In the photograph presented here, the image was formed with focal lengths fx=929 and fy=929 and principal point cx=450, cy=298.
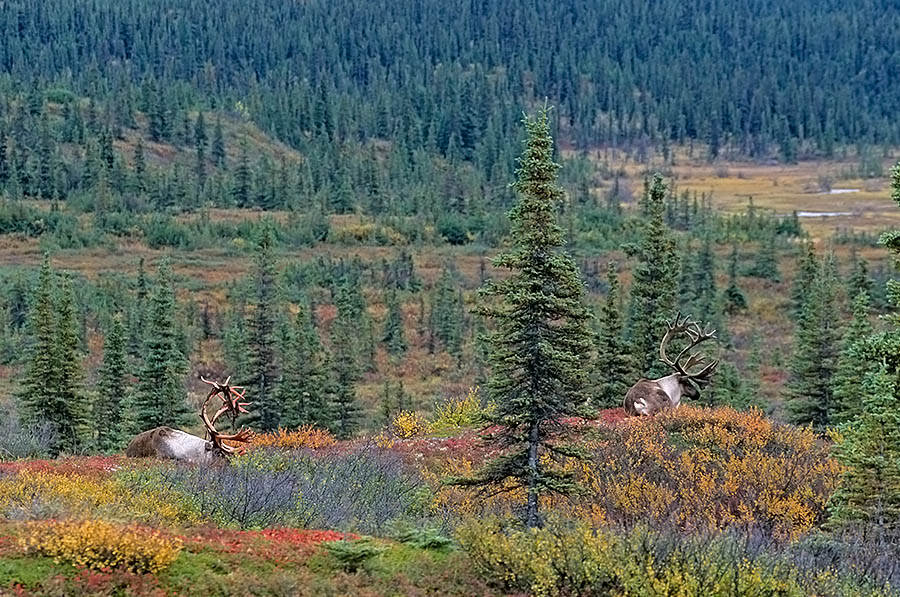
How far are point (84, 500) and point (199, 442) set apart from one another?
255 inches

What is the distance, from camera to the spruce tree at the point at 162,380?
30547 millimetres

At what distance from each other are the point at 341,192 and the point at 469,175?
2122 cm

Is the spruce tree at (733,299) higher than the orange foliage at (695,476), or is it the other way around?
the orange foliage at (695,476)

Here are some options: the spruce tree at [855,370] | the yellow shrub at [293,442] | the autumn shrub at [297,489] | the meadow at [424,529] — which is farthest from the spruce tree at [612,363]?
the autumn shrub at [297,489]

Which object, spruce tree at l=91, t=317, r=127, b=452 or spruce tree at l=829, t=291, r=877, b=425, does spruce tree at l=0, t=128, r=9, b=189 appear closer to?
spruce tree at l=91, t=317, r=127, b=452

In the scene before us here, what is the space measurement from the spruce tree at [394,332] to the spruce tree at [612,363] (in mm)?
27965

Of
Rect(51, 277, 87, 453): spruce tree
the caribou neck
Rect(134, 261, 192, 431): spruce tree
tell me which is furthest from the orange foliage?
Rect(51, 277, 87, 453): spruce tree

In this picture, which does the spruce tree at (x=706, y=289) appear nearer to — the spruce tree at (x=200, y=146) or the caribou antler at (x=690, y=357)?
the caribou antler at (x=690, y=357)

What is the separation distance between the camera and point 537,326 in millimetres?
15219

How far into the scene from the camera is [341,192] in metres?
103

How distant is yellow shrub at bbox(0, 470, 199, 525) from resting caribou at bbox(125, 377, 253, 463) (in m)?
2.92

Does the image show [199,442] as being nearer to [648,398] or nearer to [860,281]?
[648,398]

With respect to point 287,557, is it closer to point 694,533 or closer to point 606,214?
point 694,533

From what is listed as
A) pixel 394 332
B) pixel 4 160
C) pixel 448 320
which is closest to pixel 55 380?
pixel 394 332
